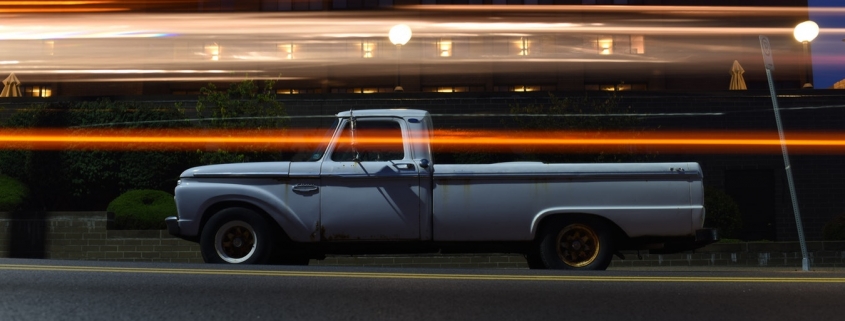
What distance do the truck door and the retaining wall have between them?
184 inches

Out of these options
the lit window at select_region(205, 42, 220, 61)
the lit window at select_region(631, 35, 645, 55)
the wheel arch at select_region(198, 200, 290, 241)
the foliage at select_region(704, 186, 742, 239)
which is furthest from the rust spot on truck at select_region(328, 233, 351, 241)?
the lit window at select_region(631, 35, 645, 55)

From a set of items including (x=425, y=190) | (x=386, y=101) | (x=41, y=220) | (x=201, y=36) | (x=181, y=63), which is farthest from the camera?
(x=181, y=63)

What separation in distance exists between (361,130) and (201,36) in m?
17.3

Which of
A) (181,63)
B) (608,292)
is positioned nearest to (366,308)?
(608,292)

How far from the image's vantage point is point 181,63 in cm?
3086

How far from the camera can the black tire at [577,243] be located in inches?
439

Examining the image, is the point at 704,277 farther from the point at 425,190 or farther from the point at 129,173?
the point at 129,173

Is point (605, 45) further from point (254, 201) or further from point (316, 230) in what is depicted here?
point (254, 201)

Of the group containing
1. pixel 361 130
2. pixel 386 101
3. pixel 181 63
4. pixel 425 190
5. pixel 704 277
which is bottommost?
pixel 704 277

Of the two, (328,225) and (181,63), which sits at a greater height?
(181,63)

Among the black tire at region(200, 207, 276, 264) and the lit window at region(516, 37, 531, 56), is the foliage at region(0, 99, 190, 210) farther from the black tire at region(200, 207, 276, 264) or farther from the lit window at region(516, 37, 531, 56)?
the lit window at region(516, 37, 531, 56)

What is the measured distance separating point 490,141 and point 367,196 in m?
11.4

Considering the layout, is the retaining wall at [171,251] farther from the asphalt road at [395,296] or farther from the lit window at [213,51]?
the lit window at [213,51]

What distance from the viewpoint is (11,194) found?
20.6 m
